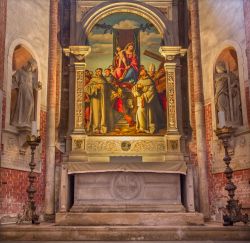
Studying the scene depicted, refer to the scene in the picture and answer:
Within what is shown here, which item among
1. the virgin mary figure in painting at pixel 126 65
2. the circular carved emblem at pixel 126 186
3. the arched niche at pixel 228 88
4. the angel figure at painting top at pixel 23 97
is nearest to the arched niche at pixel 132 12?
the virgin mary figure in painting at pixel 126 65

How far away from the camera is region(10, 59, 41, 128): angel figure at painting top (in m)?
8.62

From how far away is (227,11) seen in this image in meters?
9.50

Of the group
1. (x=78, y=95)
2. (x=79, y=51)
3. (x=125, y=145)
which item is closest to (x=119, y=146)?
(x=125, y=145)

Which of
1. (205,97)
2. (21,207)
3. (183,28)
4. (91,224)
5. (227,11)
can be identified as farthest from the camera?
(183,28)

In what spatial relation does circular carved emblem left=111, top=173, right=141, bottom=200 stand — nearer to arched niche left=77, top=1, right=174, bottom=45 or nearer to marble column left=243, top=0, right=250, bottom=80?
marble column left=243, top=0, right=250, bottom=80

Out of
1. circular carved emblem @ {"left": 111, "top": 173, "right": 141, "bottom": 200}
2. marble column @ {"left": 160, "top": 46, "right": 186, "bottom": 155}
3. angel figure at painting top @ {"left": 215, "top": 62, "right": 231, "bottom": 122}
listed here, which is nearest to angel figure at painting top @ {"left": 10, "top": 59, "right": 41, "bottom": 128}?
circular carved emblem @ {"left": 111, "top": 173, "right": 141, "bottom": 200}

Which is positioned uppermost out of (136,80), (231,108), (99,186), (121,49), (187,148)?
(121,49)

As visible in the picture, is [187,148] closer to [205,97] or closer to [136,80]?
[205,97]

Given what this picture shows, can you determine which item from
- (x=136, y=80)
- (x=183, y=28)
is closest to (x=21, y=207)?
(x=136, y=80)

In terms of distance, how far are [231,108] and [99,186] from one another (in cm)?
338

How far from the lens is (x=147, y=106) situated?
33.6 ft

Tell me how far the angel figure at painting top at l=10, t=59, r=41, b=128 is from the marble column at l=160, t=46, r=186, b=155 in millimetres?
3360

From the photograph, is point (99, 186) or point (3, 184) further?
point (99, 186)

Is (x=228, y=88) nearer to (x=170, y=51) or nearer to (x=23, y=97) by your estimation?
(x=170, y=51)
